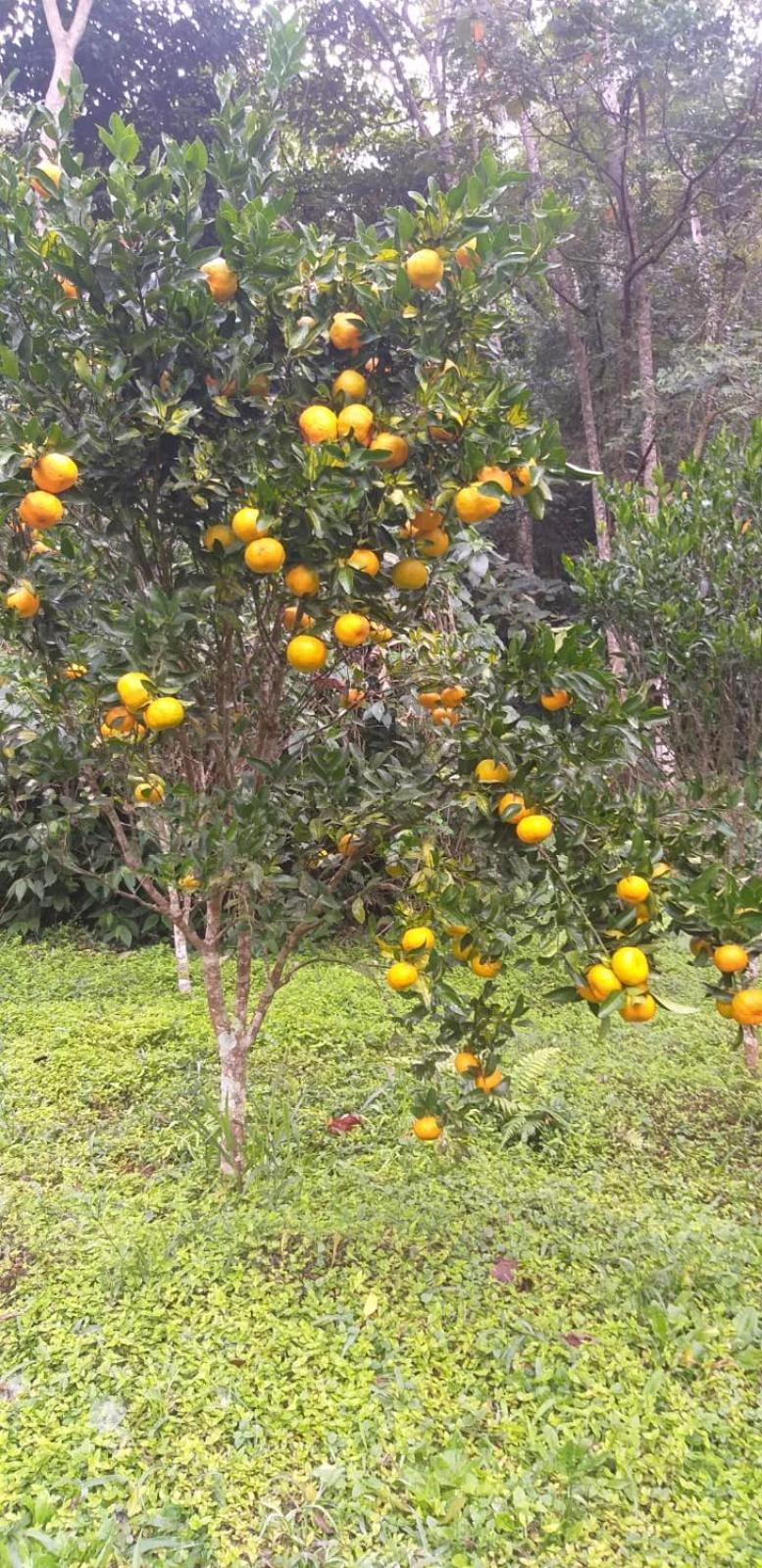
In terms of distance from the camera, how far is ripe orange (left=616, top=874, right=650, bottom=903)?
161 centimetres

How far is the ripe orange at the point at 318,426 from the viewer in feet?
5.05

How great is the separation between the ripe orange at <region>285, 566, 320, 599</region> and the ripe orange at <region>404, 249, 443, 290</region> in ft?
1.69

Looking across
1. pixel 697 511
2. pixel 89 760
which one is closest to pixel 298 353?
pixel 89 760

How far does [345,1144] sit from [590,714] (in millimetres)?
1704

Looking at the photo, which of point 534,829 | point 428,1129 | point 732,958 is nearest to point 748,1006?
point 732,958

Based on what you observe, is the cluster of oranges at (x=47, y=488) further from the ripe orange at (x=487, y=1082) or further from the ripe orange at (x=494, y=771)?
the ripe orange at (x=487, y=1082)

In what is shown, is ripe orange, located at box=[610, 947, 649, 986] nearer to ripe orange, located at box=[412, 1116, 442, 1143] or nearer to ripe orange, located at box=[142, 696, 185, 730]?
ripe orange, located at box=[412, 1116, 442, 1143]

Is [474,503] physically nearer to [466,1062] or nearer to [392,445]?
[392,445]

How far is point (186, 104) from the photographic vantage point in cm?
800

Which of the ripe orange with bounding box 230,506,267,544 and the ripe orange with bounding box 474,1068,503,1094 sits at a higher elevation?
the ripe orange with bounding box 230,506,267,544

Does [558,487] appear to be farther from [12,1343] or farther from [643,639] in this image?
[12,1343]

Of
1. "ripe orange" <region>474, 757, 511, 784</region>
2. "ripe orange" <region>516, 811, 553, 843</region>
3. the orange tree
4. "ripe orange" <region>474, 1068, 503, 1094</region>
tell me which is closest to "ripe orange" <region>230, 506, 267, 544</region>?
the orange tree

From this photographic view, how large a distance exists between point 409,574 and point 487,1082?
3.48ft

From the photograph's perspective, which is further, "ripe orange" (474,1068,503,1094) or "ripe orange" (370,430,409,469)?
"ripe orange" (474,1068,503,1094)
